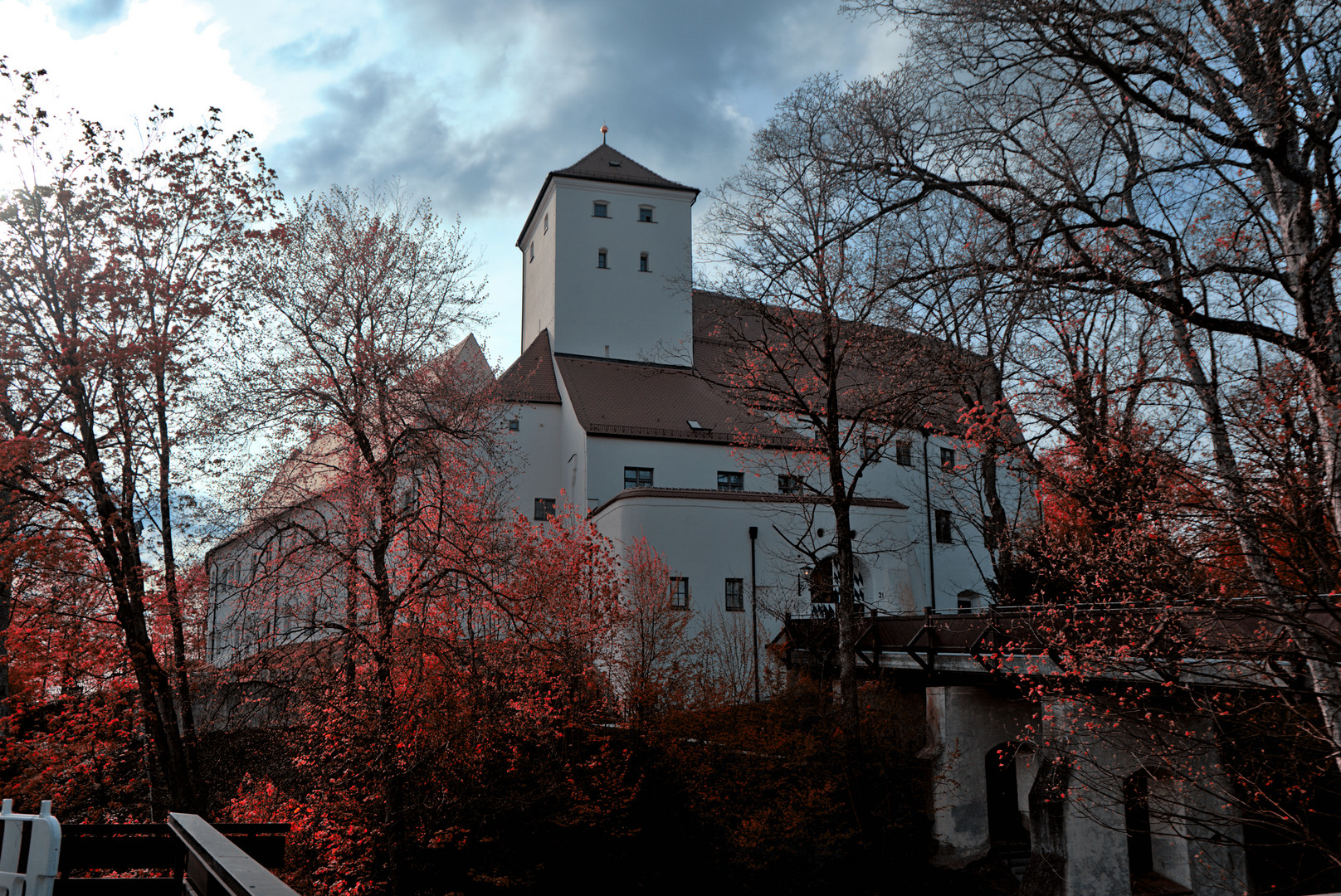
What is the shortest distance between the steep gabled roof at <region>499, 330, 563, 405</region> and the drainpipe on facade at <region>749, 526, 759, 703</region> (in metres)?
10.6

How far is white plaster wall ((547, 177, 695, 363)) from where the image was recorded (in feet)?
121

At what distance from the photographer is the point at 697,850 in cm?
1948

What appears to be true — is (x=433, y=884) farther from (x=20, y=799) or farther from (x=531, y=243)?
(x=531, y=243)

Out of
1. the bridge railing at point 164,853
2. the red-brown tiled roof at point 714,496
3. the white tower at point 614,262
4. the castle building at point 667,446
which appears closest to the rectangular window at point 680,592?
the castle building at point 667,446

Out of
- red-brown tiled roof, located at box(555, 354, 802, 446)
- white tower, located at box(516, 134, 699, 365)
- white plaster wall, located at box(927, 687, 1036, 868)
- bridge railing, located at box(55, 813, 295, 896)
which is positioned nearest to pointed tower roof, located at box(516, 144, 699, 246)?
white tower, located at box(516, 134, 699, 365)

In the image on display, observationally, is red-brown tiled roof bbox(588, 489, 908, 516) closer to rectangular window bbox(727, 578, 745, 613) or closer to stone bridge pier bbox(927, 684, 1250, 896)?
rectangular window bbox(727, 578, 745, 613)

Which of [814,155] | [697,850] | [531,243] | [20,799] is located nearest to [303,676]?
[20,799]

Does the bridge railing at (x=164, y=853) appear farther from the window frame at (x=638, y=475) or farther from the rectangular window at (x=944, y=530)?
the rectangular window at (x=944, y=530)

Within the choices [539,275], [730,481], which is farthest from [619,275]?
[730,481]

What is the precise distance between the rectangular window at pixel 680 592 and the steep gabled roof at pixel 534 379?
10.2 meters

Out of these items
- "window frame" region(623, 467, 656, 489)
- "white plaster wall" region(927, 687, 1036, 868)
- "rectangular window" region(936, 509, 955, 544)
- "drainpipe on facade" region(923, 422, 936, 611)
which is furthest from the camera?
"rectangular window" region(936, 509, 955, 544)

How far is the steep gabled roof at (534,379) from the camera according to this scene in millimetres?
33656

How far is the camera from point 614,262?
37625 millimetres

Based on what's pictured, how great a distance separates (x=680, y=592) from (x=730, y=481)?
21.2 feet
